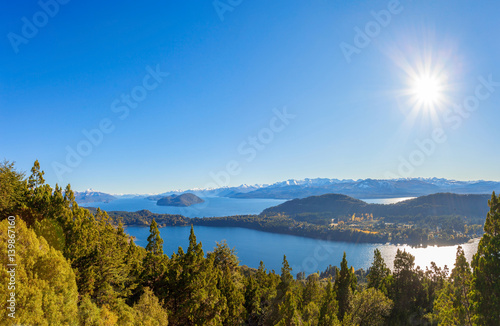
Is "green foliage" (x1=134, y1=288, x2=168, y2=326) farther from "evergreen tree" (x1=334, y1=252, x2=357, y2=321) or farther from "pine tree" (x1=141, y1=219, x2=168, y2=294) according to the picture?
"evergreen tree" (x1=334, y1=252, x2=357, y2=321)

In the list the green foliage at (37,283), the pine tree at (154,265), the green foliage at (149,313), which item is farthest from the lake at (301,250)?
the green foliage at (37,283)

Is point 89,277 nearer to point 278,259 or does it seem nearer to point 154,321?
point 154,321

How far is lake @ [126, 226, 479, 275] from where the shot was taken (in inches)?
5005

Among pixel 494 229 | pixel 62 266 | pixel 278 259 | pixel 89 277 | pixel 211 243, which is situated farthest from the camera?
pixel 211 243

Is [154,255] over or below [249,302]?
over

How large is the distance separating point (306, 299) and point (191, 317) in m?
18.0

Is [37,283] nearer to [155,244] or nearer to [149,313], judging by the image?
[149,313]

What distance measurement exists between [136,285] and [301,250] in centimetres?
14861

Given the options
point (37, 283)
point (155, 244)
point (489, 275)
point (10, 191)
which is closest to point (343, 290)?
point (489, 275)

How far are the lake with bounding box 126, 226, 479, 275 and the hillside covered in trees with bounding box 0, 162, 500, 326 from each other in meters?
92.4

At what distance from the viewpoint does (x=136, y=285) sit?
22.4 metres

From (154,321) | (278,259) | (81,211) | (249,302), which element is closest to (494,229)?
(154,321)

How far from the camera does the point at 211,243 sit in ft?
508

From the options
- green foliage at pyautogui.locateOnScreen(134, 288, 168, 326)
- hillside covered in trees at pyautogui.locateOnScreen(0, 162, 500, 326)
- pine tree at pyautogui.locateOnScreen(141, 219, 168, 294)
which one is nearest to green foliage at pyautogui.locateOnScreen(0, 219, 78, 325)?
hillside covered in trees at pyautogui.locateOnScreen(0, 162, 500, 326)
